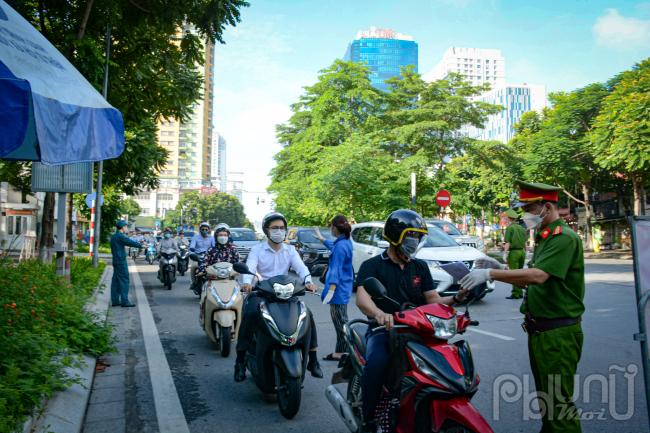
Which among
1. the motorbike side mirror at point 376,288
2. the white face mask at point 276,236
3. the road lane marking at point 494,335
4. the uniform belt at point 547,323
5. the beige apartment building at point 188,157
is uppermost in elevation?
the beige apartment building at point 188,157

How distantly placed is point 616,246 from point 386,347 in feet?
155

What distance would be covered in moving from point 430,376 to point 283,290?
2.19m

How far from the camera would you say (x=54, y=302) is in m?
6.63

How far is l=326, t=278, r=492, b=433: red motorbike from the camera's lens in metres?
2.86

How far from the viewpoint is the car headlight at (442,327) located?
299cm


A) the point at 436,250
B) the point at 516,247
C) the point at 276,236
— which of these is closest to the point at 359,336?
the point at 276,236

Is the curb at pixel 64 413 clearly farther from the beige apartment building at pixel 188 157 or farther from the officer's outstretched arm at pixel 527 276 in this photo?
the beige apartment building at pixel 188 157

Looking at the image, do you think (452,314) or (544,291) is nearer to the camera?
(452,314)

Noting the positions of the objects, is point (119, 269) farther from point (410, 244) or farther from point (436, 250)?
point (410, 244)

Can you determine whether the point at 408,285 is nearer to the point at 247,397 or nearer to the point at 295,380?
the point at 295,380

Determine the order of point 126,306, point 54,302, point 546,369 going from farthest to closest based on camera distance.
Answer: point 126,306, point 54,302, point 546,369

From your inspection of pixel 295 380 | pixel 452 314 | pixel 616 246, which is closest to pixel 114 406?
pixel 295 380

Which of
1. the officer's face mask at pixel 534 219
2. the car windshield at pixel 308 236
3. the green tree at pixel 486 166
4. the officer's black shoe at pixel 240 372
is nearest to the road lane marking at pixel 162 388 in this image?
the officer's black shoe at pixel 240 372

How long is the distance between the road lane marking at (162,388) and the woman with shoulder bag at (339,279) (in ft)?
6.25
